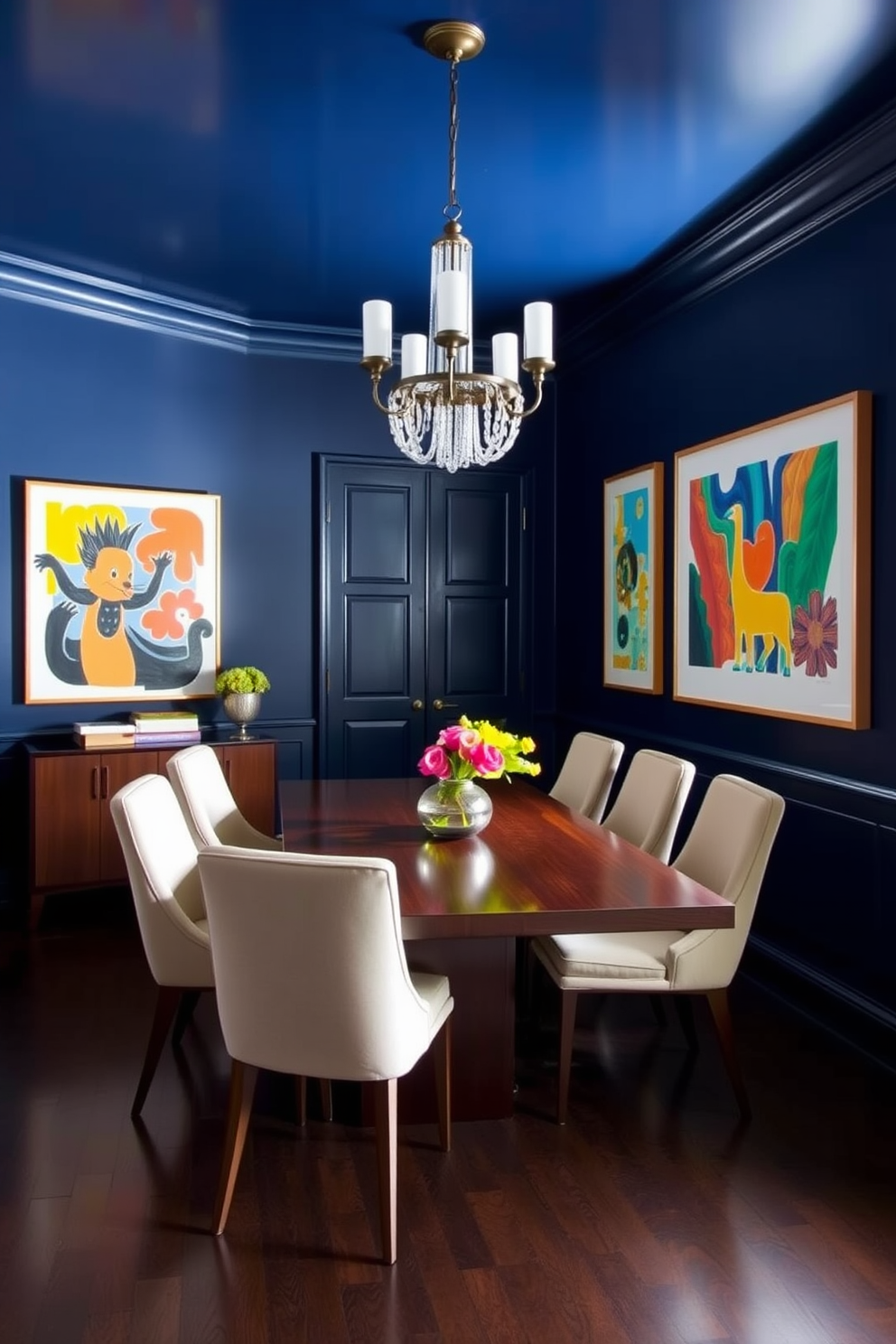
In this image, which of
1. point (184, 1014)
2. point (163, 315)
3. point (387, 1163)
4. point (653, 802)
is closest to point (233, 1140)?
point (387, 1163)

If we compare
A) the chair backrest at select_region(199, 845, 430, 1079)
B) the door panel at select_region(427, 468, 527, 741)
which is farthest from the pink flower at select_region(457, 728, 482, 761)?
the door panel at select_region(427, 468, 527, 741)

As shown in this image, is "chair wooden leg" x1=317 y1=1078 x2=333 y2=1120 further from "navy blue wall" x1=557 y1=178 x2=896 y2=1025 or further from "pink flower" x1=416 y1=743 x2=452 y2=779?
"navy blue wall" x1=557 y1=178 x2=896 y2=1025

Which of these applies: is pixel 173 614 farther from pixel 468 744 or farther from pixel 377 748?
pixel 468 744

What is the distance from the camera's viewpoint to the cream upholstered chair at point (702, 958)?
8.87 feet

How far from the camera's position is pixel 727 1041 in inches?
109

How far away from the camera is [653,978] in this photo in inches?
108

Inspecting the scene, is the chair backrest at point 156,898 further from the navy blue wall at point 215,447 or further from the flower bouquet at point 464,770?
the navy blue wall at point 215,447

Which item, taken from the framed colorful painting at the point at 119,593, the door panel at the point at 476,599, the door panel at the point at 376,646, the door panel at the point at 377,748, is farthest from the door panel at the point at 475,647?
the framed colorful painting at the point at 119,593


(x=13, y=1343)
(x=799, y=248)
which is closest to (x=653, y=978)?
(x=13, y=1343)

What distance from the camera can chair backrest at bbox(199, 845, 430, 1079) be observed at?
2004 millimetres

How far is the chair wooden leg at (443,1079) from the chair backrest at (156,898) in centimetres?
62

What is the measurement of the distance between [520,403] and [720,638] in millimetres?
1516

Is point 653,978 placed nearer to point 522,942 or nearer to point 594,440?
point 522,942

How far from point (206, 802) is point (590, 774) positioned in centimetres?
139
